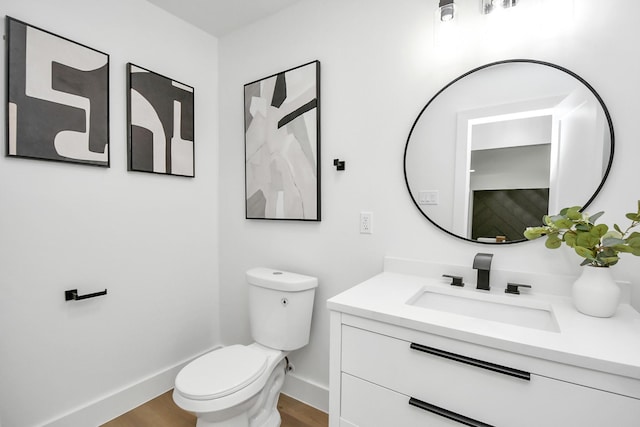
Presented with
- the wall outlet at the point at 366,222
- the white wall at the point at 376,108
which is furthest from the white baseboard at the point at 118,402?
the wall outlet at the point at 366,222

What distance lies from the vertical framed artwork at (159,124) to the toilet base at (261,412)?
1.37 meters

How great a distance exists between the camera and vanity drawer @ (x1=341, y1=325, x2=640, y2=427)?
72cm

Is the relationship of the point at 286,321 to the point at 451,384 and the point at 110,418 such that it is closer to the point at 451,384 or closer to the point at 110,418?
the point at 451,384

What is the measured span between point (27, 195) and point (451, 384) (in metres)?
1.90

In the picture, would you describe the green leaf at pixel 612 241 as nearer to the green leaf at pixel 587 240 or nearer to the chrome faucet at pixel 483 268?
the green leaf at pixel 587 240

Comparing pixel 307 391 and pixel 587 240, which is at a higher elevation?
pixel 587 240

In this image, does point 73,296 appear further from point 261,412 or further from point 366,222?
point 366,222

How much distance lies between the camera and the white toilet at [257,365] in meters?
1.28

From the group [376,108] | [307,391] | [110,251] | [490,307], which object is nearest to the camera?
[490,307]

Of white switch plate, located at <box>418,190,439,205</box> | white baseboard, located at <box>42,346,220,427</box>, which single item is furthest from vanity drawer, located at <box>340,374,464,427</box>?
white baseboard, located at <box>42,346,220,427</box>

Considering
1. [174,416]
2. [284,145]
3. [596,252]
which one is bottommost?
[174,416]

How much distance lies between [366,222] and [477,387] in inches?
35.5

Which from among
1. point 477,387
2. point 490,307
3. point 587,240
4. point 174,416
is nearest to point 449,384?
point 477,387

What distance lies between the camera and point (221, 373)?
138 cm
